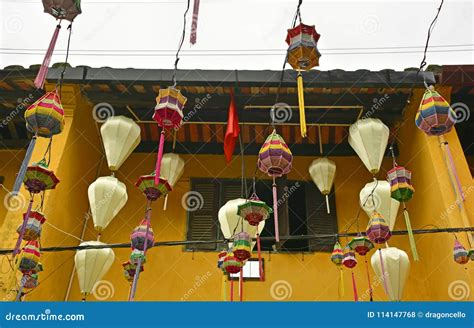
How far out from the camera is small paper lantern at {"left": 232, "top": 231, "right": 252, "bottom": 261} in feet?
21.6

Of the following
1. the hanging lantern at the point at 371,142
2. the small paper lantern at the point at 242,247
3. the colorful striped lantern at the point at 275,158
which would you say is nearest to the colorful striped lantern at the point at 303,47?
the colorful striped lantern at the point at 275,158

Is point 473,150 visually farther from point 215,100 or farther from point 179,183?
point 179,183

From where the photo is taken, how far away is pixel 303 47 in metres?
5.60

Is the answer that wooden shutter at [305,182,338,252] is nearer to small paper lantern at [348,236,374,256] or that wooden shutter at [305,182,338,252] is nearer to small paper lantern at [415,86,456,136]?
small paper lantern at [348,236,374,256]

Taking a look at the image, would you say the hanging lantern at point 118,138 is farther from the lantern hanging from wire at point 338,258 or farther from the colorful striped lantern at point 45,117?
the lantern hanging from wire at point 338,258

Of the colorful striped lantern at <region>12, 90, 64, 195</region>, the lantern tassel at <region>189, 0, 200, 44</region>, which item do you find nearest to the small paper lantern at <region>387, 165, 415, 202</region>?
the lantern tassel at <region>189, 0, 200, 44</region>

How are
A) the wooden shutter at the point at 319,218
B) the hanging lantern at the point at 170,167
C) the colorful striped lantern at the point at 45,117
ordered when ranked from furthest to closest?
1. the wooden shutter at the point at 319,218
2. the hanging lantern at the point at 170,167
3. the colorful striped lantern at the point at 45,117

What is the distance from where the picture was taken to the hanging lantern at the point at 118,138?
753 centimetres

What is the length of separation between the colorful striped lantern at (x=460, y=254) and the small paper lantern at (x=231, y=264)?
9.95ft

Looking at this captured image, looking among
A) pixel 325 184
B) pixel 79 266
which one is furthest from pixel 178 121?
pixel 325 184

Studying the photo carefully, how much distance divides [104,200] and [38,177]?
166 cm

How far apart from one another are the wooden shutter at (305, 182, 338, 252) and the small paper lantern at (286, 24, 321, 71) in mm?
4270

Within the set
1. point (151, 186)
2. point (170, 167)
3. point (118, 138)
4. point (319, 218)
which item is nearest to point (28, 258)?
point (151, 186)

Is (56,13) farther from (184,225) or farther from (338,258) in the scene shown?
(338,258)
